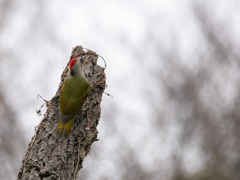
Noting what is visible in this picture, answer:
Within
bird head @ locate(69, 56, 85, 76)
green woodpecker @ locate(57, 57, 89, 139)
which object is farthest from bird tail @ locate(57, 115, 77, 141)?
bird head @ locate(69, 56, 85, 76)

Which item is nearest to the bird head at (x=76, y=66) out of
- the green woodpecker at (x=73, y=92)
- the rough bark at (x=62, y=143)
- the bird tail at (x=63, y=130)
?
the green woodpecker at (x=73, y=92)

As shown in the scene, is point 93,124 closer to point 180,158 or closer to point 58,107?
point 58,107

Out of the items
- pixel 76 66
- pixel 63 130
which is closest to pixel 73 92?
pixel 76 66

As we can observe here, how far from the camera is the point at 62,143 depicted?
3.72m

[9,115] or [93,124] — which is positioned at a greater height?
[9,115]

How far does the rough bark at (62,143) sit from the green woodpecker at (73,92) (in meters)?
0.10

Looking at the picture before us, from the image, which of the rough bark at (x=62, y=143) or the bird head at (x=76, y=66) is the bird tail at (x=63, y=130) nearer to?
the rough bark at (x=62, y=143)

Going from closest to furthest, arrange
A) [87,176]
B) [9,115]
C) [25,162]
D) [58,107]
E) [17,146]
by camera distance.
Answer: [25,162], [58,107], [87,176], [17,146], [9,115]

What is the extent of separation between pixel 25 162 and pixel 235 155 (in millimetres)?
10529

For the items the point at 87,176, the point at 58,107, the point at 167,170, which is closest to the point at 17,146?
the point at 87,176

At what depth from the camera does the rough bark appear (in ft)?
11.4

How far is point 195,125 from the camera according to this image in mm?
12453

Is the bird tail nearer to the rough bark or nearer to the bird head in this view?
the rough bark

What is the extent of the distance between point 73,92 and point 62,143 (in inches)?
34.5
